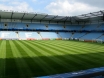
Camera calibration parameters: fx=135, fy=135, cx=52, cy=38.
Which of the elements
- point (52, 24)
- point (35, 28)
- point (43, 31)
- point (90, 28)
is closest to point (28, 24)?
point (35, 28)

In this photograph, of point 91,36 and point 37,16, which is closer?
point 37,16

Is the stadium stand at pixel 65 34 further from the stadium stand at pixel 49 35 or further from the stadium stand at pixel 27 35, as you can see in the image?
Result: the stadium stand at pixel 27 35

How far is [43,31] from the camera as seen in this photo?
62438mm

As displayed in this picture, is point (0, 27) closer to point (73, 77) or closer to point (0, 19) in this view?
point (0, 19)

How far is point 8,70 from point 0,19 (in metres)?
50.6

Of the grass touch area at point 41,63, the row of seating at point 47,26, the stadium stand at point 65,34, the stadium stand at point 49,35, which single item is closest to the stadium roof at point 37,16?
the row of seating at point 47,26

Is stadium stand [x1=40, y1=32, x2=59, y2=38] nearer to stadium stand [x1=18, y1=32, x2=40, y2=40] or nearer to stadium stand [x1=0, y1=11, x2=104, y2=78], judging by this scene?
stadium stand [x1=0, y1=11, x2=104, y2=78]

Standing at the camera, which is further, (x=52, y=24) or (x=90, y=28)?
(x=52, y=24)

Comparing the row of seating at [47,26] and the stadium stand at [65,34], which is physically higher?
Result: the row of seating at [47,26]

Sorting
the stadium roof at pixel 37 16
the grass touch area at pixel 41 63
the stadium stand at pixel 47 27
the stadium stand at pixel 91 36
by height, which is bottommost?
the grass touch area at pixel 41 63

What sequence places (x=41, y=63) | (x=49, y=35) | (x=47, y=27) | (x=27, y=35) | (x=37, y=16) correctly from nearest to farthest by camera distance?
(x=41, y=63), (x=37, y=16), (x=27, y=35), (x=49, y=35), (x=47, y=27)

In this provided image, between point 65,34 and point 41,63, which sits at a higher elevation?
point 65,34

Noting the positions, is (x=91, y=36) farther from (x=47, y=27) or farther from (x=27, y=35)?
(x=27, y=35)

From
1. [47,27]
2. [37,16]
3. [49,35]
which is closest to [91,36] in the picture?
[49,35]
